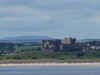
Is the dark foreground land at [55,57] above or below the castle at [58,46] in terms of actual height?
below

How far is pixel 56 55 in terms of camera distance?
143 metres

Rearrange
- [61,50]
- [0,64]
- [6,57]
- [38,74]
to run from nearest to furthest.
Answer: [38,74]
[0,64]
[6,57]
[61,50]

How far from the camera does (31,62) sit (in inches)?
4892

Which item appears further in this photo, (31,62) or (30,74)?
(31,62)

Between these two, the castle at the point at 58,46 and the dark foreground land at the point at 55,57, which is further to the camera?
the castle at the point at 58,46

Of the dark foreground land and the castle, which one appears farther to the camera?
the castle

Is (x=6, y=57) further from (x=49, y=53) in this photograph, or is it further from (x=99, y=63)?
(x=99, y=63)

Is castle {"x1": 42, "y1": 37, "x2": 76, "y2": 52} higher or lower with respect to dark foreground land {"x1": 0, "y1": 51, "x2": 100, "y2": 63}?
higher

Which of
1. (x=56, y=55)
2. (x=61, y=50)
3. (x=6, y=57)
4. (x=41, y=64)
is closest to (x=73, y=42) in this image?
(x=61, y=50)

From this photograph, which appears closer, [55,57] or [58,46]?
[55,57]

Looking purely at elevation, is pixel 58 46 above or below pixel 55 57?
above

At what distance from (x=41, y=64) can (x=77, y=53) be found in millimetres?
24934

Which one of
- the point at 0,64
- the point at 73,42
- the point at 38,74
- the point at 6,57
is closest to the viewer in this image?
the point at 38,74

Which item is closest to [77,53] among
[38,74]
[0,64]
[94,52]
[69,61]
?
[94,52]
